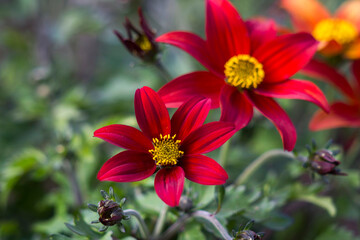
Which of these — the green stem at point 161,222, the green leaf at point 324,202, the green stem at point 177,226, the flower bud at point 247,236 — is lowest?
the green leaf at point 324,202

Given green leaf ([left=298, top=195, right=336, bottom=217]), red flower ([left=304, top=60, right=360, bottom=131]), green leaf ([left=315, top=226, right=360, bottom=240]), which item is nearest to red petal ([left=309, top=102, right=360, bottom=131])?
red flower ([left=304, top=60, right=360, bottom=131])

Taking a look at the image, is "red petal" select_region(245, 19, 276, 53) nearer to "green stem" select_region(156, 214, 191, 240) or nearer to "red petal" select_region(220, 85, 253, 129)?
"red petal" select_region(220, 85, 253, 129)

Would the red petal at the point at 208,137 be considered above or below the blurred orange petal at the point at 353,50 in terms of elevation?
below

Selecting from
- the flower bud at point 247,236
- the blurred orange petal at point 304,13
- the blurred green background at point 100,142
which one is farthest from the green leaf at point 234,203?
the blurred orange petal at point 304,13

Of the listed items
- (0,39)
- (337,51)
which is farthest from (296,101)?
(0,39)

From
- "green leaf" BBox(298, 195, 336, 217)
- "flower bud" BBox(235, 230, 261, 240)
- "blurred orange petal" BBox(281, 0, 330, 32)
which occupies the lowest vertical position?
"green leaf" BBox(298, 195, 336, 217)

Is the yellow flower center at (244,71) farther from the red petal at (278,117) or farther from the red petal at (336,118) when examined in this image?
the red petal at (336,118)

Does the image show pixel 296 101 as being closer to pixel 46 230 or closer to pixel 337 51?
pixel 337 51
